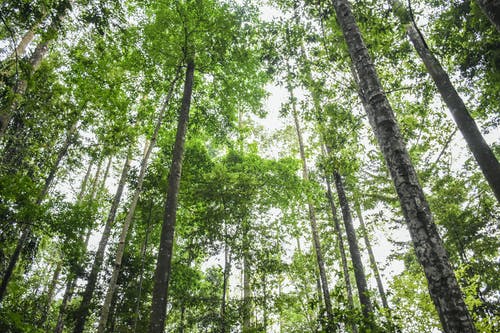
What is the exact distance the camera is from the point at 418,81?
9516mm

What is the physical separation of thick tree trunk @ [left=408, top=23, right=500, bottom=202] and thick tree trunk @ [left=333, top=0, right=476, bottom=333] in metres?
2.14

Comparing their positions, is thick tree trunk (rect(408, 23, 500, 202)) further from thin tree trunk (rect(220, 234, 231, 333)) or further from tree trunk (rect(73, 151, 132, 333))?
tree trunk (rect(73, 151, 132, 333))

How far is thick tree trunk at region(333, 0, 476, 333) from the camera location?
238 cm

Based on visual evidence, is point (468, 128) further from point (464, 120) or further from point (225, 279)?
point (225, 279)

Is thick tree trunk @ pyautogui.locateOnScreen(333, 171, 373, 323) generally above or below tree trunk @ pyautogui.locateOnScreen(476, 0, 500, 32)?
above

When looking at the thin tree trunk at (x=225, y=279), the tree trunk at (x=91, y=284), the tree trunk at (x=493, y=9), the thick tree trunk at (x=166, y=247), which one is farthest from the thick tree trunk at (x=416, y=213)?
the tree trunk at (x=91, y=284)

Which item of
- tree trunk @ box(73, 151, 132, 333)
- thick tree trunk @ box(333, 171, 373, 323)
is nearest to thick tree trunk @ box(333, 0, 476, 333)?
thick tree trunk @ box(333, 171, 373, 323)

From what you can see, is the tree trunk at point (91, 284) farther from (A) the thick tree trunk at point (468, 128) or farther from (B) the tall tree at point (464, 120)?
(A) the thick tree trunk at point (468, 128)

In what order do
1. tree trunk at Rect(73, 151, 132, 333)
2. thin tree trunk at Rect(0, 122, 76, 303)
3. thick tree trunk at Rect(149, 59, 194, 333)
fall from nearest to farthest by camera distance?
thick tree trunk at Rect(149, 59, 194, 333)
thin tree trunk at Rect(0, 122, 76, 303)
tree trunk at Rect(73, 151, 132, 333)

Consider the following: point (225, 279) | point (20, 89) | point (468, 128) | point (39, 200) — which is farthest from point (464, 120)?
point (39, 200)

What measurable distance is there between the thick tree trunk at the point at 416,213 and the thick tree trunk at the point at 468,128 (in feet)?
7.02

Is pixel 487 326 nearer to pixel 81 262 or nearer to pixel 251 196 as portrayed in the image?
pixel 251 196

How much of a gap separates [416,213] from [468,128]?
473 centimetres

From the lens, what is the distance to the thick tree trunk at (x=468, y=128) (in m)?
5.42
